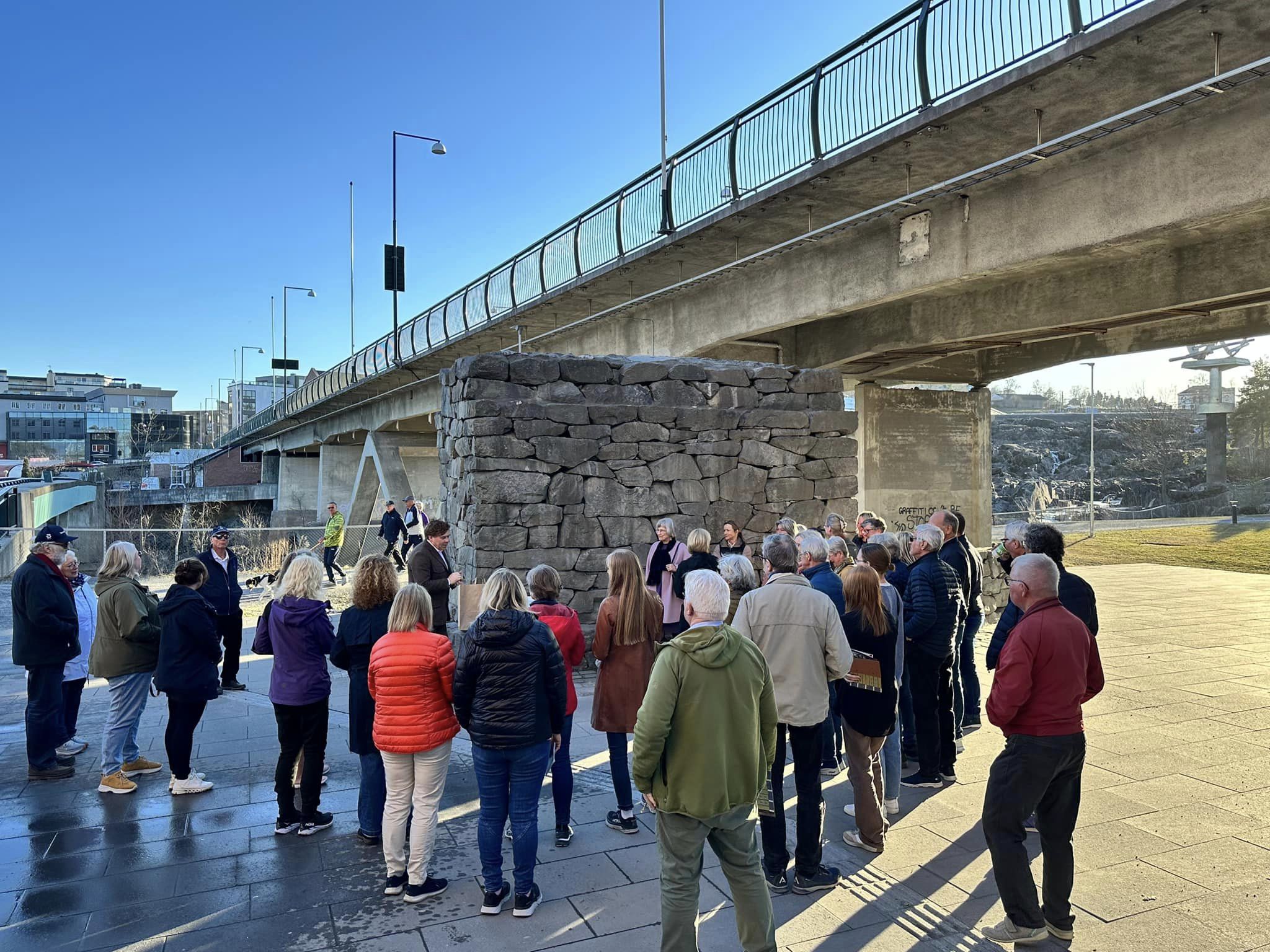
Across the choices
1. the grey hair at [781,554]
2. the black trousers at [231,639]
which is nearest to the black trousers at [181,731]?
the black trousers at [231,639]

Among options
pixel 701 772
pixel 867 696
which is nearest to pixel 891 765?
pixel 867 696

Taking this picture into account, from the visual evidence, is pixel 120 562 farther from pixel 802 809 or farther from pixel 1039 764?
pixel 1039 764

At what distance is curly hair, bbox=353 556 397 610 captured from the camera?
16.4 feet

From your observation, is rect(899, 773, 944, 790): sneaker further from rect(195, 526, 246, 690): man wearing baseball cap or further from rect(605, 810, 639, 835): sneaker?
rect(195, 526, 246, 690): man wearing baseball cap

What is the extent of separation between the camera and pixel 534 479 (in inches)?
372

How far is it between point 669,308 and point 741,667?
12464mm

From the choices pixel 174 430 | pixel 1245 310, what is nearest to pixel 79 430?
pixel 174 430

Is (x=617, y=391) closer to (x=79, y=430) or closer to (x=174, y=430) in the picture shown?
(x=174, y=430)

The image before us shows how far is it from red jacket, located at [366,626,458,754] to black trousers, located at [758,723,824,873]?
1.82 meters

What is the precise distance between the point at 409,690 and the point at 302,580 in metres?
1.30

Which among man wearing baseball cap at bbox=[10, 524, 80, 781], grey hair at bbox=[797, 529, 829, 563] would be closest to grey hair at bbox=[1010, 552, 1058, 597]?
grey hair at bbox=[797, 529, 829, 563]

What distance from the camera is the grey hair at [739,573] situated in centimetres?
510

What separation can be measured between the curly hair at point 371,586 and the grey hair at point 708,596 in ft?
6.87

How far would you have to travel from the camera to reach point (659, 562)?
8273 millimetres
